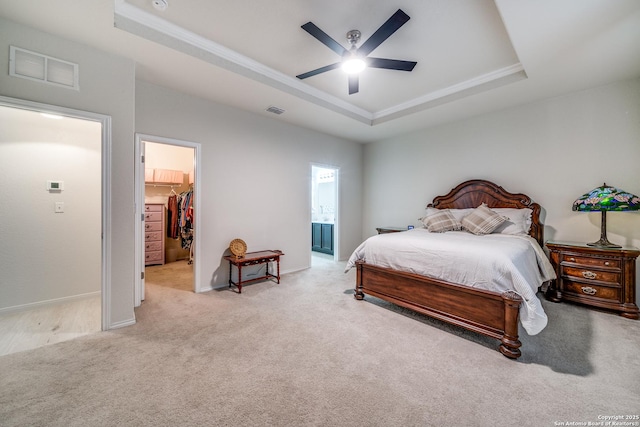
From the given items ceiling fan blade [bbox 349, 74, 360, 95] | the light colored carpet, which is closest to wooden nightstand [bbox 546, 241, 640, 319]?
the light colored carpet

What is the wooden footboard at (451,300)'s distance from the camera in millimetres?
1965

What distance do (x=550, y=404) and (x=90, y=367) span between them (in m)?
3.04

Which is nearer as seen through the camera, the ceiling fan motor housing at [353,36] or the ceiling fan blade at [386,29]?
the ceiling fan blade at [386,29]

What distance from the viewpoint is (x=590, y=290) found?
2.87m

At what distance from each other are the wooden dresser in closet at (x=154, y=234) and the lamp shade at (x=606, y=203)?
21.5ft

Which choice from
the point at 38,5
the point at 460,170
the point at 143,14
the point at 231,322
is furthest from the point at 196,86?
the point at 460,170

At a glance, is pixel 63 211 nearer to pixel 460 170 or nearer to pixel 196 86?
pixel 196 86

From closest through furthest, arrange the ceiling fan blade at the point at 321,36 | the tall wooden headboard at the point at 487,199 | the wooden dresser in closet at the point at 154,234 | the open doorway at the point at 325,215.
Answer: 1. the ceiling fan blade at the point at 321,36
2. the tall wooden headboard at the point at 487,199
3. the wooden dresser in closet at the point at 154,234
4. the open doorway at the point at 325,215

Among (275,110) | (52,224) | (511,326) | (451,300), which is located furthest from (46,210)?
(511,326)

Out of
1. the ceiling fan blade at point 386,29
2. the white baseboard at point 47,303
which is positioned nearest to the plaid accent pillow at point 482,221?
the ceiling fan blade at point 386,29

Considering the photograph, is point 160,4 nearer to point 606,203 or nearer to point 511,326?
point 511,326

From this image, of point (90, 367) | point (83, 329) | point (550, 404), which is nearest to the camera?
point (550, 404)

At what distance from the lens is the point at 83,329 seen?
2391 millimetres

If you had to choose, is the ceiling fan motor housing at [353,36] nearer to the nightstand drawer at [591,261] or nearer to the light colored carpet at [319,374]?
the light colored carpet at [319,374]
